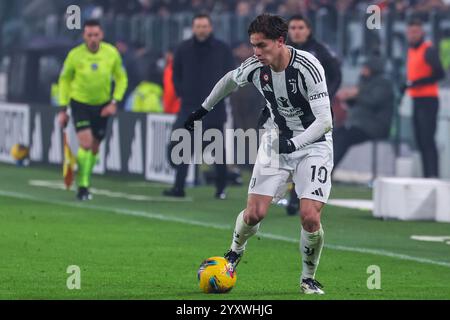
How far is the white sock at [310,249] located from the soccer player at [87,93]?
8.16 meters

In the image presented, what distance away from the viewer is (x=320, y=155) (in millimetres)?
11539

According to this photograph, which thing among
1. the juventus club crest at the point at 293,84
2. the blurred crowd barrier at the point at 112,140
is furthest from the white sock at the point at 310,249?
the blurred crowd barrier at the point at 112,140

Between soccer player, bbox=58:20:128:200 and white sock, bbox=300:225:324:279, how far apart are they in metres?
8.16

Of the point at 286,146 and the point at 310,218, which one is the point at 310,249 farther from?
the point at 286,146

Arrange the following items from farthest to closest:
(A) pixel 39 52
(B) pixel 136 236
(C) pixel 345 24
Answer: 1. (A) pixel 39 52
2. (C) pixel 345 24
3. (B) pixel 136 236

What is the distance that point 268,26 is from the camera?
36.7 feet

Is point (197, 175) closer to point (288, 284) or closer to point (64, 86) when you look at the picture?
point (64, 86)

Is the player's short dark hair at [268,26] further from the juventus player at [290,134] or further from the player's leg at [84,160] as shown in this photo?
the player's leg at [84,160]

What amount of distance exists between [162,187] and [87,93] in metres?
2.95

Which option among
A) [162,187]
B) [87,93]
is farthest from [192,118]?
[162,187]

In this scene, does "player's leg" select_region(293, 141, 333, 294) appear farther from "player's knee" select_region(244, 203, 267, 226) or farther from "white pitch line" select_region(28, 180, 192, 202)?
"white pitch line" select_region(28, 180, 192, 202)

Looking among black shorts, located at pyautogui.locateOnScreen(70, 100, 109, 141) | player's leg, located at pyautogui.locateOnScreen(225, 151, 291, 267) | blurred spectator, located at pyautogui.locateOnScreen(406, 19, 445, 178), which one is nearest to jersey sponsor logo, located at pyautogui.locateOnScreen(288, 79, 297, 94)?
player's leg, located at pyautogui.locateOnScreen(225, 151, 291, 267)

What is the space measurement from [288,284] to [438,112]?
36.6ft
